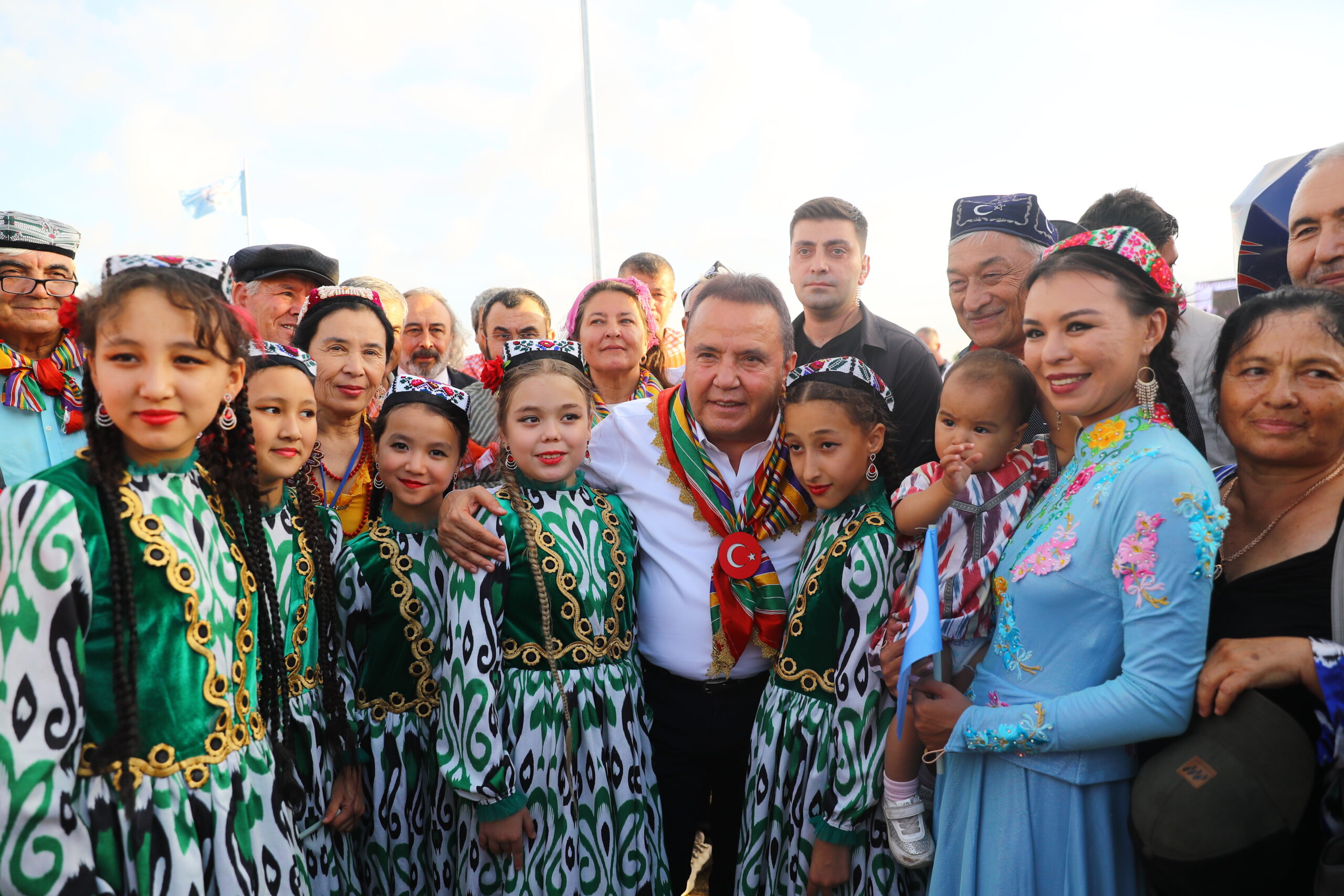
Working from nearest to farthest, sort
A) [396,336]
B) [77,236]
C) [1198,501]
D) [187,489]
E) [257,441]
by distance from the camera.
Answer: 1. [1198,501]
2. [187,489]
3. [257,441]
4. [77,236]
5. [396,336]

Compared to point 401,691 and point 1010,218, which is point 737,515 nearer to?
point 401,691

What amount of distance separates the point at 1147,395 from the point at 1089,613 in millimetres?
596

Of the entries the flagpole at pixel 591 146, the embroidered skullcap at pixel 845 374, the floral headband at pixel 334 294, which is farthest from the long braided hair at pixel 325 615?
the flagpole at pixel 591 146

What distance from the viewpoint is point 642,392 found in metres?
4.73

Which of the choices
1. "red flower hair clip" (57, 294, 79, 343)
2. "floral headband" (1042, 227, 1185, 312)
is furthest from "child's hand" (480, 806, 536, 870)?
"floral headband" (1042, 227, 1185, 312)

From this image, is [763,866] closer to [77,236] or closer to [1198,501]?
[1198,501]

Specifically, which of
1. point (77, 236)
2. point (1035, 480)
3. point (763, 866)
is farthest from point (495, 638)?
point (77, 236)

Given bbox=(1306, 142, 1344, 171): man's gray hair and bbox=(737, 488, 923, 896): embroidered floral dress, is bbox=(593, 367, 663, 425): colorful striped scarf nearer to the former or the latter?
bbox=(737, 488, 923, 896): embroidered floral dress

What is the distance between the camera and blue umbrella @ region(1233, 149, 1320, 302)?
3256 mm

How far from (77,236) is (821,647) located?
418 centimetres

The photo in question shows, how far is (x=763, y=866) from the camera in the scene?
2721mm

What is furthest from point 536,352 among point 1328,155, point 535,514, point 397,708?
point 1328,155

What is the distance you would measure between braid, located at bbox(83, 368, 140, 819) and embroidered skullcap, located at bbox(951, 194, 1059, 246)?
10.5 feet

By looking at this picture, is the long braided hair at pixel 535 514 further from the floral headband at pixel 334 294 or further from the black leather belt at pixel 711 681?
the floral headband at pixel 334 294
